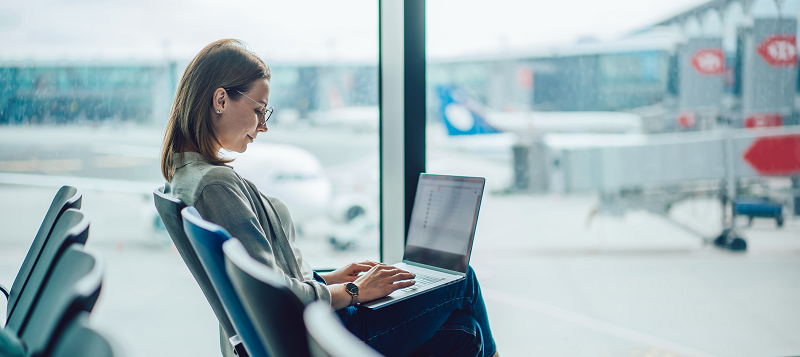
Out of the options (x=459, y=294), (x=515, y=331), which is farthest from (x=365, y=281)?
(x=515, y=331)

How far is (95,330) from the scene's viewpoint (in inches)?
21.5

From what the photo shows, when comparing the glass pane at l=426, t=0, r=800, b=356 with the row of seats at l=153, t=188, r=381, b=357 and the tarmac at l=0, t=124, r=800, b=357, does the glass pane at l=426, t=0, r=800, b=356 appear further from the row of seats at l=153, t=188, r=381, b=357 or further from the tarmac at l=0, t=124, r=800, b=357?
the row of seats at l=153, t=188, r=381, b=357

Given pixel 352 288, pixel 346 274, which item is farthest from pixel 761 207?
pixel 352 288

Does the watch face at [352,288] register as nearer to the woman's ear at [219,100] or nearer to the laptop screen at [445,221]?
the laptop screen at [445,221]

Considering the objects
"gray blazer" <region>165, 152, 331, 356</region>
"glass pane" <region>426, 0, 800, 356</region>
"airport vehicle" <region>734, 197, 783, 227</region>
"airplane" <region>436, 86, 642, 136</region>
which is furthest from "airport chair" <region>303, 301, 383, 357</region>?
"airport vehicle" <region>734, 197, 783, 227</region>

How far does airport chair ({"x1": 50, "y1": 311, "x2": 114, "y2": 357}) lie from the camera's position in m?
0.53

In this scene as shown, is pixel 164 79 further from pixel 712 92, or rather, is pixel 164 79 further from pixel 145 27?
pixel 712 92

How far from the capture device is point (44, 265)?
1.08m

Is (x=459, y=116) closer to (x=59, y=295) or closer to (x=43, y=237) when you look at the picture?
(x=43, y=237)

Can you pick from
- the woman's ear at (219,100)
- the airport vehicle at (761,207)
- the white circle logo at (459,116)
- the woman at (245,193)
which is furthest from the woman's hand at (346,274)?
the airport vehicle at (761,207)

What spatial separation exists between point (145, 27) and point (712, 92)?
3.83m

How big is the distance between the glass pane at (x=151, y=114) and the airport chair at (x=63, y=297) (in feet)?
4.05

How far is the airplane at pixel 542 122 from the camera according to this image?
3502mm

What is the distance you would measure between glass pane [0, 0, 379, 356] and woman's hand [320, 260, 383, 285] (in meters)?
0.72
